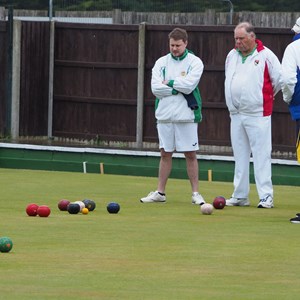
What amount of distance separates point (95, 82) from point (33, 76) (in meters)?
1.02

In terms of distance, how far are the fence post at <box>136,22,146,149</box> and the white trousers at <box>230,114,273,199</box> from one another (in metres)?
6.07

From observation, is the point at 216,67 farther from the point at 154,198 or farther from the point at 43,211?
the point at 43,211

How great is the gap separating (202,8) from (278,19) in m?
3.36

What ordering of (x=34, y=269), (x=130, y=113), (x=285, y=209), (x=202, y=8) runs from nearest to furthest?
(x=34, y=269), (x=285, y=209), (x=130, y=113), (x=202, y=8)

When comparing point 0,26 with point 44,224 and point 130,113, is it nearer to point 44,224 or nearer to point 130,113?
point 130,113

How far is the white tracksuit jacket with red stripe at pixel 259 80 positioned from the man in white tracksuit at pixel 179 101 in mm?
423

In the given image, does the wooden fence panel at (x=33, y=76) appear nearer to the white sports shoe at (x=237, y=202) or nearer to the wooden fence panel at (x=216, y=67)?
the wooden fence panel at (x=216, y=67)

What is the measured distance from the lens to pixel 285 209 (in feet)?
39.9

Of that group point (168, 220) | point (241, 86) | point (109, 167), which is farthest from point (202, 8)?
point (168, 220)

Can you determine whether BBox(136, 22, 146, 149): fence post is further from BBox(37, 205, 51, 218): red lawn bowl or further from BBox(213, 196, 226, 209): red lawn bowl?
BBox(37, 205, 51, 218): red lawn bowl

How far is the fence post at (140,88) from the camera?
60.3ft

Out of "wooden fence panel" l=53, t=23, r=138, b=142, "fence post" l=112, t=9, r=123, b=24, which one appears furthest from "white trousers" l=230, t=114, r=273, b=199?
"fence post" l=112, t=9, r=123, b=24

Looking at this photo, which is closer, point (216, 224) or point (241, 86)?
point (216, 224)

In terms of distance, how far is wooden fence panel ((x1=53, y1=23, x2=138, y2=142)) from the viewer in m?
18.8
